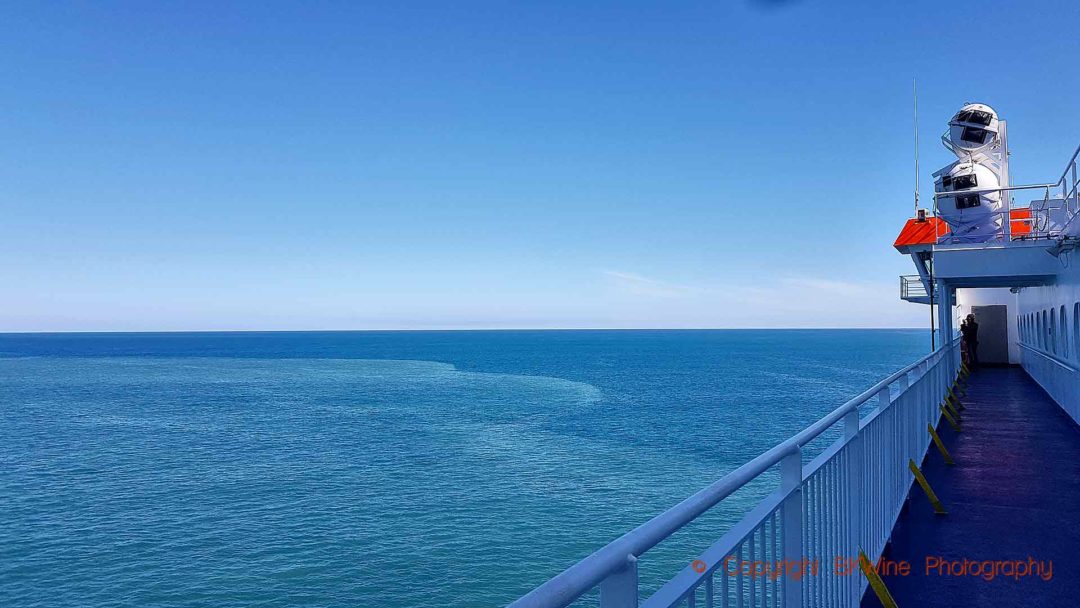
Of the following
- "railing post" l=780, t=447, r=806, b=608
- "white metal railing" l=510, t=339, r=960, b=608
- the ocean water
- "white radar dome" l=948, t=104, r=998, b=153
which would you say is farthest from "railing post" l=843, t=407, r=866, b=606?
"white radar dome" l=948, t=104, r=998, b=153

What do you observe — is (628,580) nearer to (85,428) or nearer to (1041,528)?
(1041,528)

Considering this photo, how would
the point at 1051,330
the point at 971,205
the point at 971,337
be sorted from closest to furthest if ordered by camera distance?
the point at 1051,330 → the point at 971,205 → the point at 971,337

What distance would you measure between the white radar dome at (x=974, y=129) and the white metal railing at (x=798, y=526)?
14340 millimetres

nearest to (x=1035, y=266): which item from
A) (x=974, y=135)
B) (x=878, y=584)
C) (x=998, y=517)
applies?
(x=974, y=135)

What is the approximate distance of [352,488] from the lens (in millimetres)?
32656

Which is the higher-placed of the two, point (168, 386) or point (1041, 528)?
point (1041, 528)

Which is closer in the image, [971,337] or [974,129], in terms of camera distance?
[974,129]

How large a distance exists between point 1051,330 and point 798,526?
14.6m

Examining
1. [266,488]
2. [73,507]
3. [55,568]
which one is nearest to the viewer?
[55,568]

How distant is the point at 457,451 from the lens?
40344 mm

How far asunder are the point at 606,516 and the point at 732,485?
25.7m

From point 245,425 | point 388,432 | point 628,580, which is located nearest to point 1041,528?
point 628,580

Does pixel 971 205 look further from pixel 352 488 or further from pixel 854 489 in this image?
pixel 352 488

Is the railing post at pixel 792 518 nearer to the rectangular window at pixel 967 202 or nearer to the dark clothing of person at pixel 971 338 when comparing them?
the rectangular window at pixel 967 202
